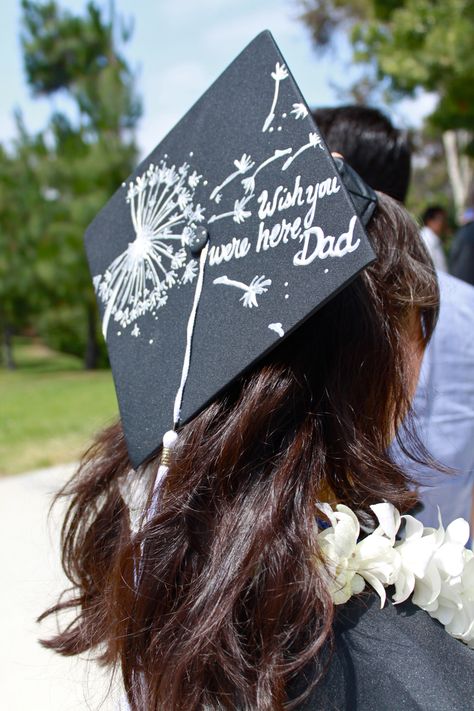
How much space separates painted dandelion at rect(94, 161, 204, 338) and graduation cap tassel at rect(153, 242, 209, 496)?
0.18 ft

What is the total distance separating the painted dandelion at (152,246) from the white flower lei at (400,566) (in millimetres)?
467

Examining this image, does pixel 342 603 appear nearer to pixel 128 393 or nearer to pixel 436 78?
pixel 128 393

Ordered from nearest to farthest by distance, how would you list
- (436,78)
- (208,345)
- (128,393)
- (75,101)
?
(208,345)
(128,393)
(436,78)
(75,101)

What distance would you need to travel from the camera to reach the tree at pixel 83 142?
738 inches

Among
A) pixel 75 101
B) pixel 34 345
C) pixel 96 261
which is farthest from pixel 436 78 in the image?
pixel 34 345

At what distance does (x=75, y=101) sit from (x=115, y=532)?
A: 68.4 feet

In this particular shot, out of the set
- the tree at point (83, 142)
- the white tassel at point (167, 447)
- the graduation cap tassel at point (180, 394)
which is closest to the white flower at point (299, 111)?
the graduation cap tassel at point (180, 394)

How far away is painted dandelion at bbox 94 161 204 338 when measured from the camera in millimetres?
1172

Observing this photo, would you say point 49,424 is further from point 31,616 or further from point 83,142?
point 83,142

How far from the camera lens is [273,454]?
3.39 feet

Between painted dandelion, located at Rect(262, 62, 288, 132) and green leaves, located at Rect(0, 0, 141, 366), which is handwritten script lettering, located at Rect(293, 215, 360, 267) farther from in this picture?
green leaves, located at Rect(0, 0, 141, 366)

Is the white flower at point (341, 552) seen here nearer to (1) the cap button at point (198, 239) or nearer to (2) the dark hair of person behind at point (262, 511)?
(2) the dark hair of person behind at point (262, 511)

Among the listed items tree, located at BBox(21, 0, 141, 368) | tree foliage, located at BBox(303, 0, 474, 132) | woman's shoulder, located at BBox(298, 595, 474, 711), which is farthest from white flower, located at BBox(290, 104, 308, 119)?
tree, located at BBox(21, 0, 141, 368)

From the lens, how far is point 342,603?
1.01 metres
